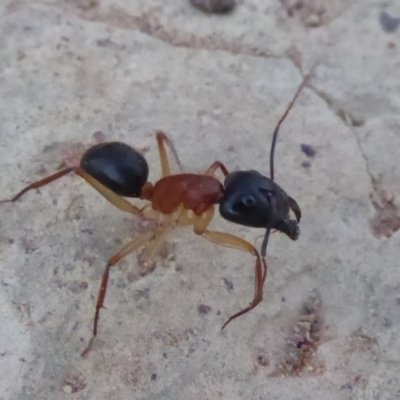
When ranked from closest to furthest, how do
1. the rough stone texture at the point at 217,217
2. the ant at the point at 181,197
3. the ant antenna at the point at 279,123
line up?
the rough stone texture at the point at 217,217, the ant at the point at 181,197, the ant antenna at the point at 279,123

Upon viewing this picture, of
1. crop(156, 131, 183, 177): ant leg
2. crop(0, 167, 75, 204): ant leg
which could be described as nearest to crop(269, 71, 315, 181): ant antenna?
crop(156, 131, 183, 177): ant leg

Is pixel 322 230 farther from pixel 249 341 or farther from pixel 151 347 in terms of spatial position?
pixel 151 347

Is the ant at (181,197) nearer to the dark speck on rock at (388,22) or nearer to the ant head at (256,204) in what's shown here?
the ant head at (256,204)

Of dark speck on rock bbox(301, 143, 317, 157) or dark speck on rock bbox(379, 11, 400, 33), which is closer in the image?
dark speck on rock bbox(301, 143, 317, 157)

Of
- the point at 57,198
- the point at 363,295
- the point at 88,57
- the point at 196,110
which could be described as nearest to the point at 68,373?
the point at 57,198

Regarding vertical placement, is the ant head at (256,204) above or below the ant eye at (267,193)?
below

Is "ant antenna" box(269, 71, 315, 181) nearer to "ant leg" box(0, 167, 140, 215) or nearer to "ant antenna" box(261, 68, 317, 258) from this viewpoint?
"ant antenna" box(261, 68, 317, 258)

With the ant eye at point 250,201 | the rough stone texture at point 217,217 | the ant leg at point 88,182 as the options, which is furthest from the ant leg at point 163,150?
the ant eye at point 250,201
